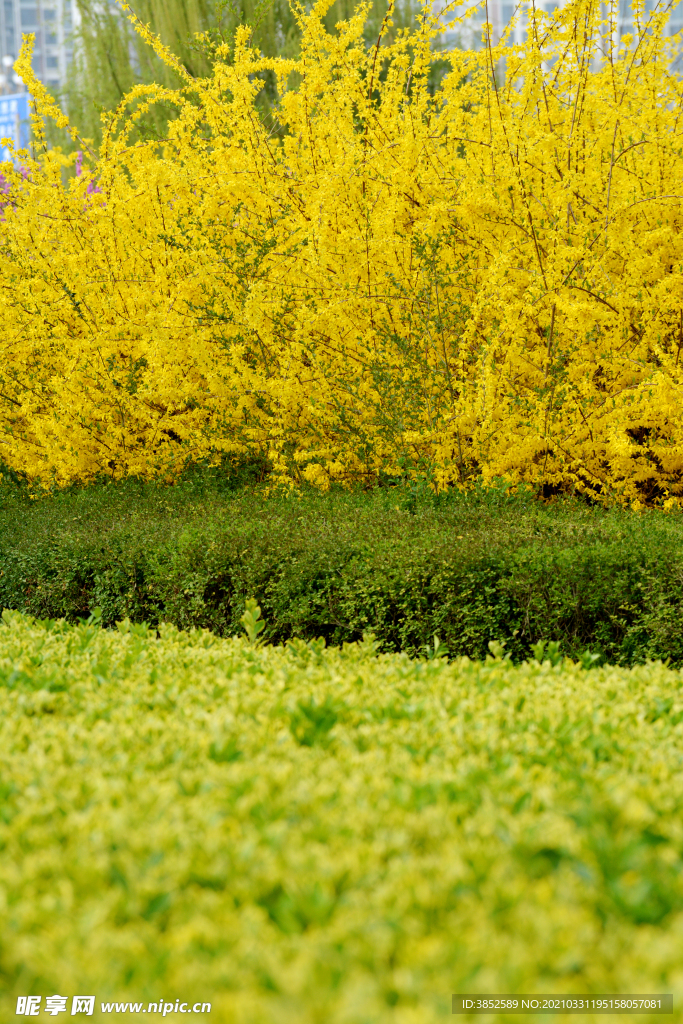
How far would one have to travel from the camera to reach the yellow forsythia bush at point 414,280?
20.8ft

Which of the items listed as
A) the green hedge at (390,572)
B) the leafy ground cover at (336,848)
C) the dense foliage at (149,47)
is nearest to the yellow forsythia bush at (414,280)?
the green hedge at (390,572)

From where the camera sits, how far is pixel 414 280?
6816 mm

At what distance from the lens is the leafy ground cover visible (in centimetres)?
141

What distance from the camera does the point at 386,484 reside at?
718 cm

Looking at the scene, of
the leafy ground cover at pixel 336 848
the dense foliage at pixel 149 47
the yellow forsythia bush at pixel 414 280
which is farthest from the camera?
the dense foliage at pixel 149 47

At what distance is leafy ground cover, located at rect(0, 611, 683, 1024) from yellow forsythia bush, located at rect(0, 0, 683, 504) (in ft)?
12.4

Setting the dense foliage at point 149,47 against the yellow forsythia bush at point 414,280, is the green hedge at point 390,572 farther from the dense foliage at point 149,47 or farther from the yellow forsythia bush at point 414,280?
the dense foliage at point 149,47

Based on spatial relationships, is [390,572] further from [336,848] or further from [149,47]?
[149,47]

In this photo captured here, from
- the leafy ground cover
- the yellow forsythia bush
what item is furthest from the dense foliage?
the leafy ground cover

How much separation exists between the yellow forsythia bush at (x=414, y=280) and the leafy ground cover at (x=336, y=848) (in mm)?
3780

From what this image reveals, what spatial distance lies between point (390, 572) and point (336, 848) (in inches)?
114

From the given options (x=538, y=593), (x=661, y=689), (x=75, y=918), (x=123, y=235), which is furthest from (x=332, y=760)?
(x=123, y=235)

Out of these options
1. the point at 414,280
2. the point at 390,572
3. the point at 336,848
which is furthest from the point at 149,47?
the point at 336,848

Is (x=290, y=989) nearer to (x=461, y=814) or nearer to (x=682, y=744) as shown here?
(x=461, y=814)
